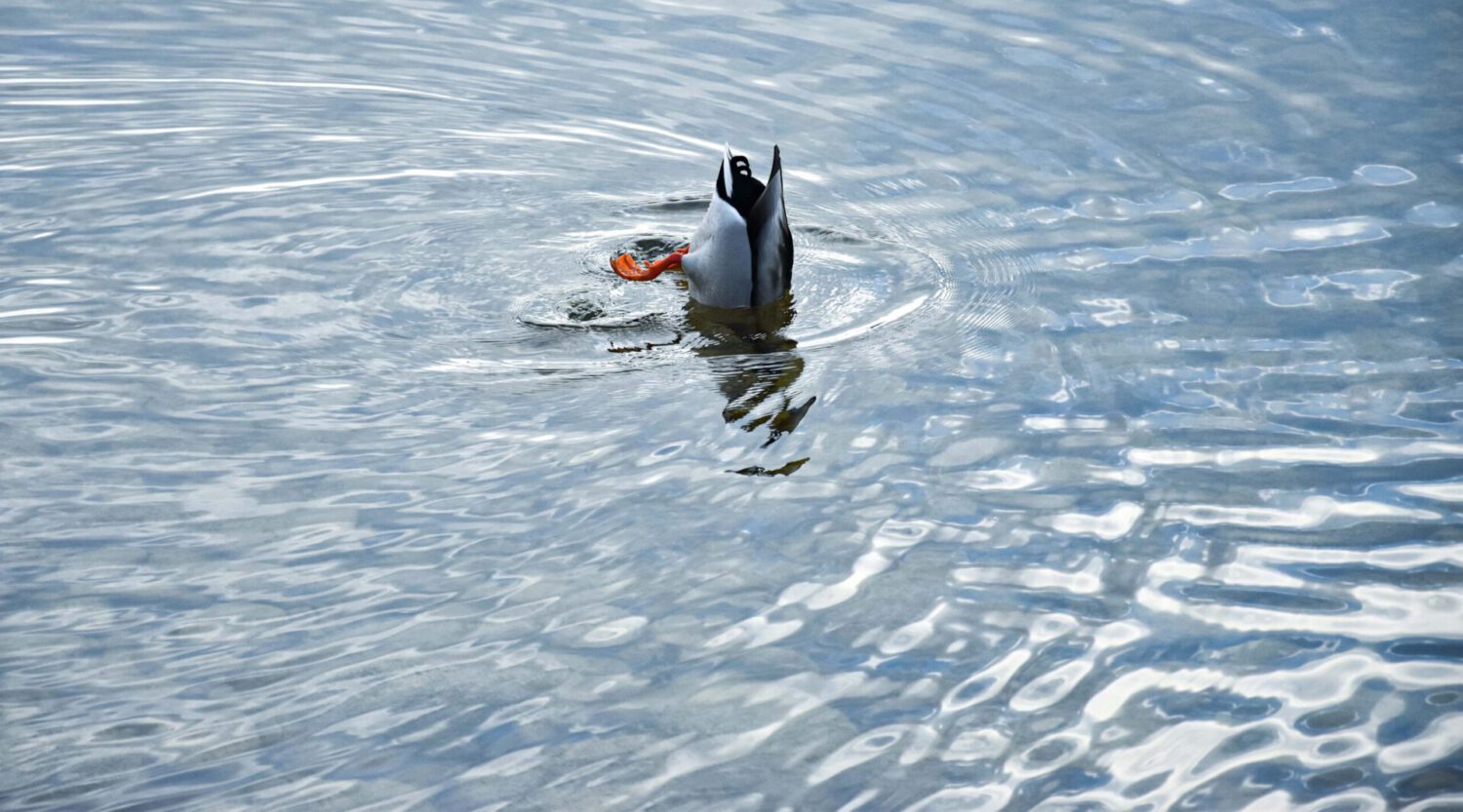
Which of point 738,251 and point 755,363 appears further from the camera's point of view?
point 738,251

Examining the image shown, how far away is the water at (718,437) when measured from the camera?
11.9 ft

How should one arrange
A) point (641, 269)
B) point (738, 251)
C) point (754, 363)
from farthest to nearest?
point (641, 269)
point (738, 251)
point (754, 363)

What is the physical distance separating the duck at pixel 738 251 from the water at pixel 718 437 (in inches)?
4.8

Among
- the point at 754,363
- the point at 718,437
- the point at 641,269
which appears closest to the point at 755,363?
the point at 754,363

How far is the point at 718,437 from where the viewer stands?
5.04 m

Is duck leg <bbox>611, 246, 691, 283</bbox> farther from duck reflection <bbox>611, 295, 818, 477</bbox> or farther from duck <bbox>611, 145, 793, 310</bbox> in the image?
duck reflection <bbox>611, 295, 818, 477</bbox>

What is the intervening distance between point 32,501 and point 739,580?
2223mm

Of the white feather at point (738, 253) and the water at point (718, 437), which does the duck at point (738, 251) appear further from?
the water at point (718, 437)

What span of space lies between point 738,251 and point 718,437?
1.16 m

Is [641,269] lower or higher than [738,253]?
lower

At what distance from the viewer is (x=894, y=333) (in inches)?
227

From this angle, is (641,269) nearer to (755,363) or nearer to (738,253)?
(738,253)

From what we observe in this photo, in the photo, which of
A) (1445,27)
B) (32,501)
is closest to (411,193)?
(32,501)

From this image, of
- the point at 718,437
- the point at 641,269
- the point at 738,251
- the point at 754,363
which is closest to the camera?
the point at 718,437
